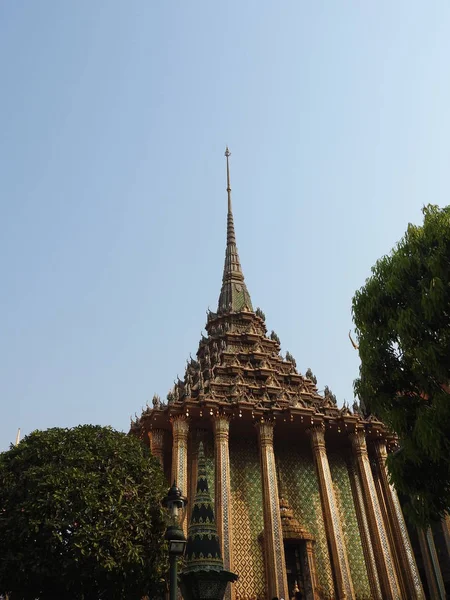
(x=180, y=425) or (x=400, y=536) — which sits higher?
(x=180, y=425)

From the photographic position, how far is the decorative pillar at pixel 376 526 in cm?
2370

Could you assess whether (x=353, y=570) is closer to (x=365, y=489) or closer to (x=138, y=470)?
(x=365, y=489)

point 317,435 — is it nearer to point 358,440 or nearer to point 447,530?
point 358,440

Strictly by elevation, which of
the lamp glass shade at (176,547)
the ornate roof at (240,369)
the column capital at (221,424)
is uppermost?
the ornate roof at (240,369)

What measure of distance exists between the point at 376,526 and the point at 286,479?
14.9 feet

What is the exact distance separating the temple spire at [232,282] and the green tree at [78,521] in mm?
19435

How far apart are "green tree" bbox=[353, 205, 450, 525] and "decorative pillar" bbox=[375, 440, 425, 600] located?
453 inches

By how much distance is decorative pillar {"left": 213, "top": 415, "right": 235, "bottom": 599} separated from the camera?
21.8 metres

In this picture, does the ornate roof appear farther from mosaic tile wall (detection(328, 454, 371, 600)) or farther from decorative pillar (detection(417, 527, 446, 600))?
decorative pillar (detection(417, 527, 446, 600))

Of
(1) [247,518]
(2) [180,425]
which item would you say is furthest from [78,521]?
(1) [247,518]

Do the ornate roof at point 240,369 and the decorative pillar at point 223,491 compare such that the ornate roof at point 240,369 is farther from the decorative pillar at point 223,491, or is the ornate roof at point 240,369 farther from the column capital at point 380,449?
the column capital at point 380,449

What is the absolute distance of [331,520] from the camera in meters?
23.9

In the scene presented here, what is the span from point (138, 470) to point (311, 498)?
12.8m

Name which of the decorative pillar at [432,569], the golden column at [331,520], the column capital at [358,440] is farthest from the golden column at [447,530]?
the golden column at [331,520]
